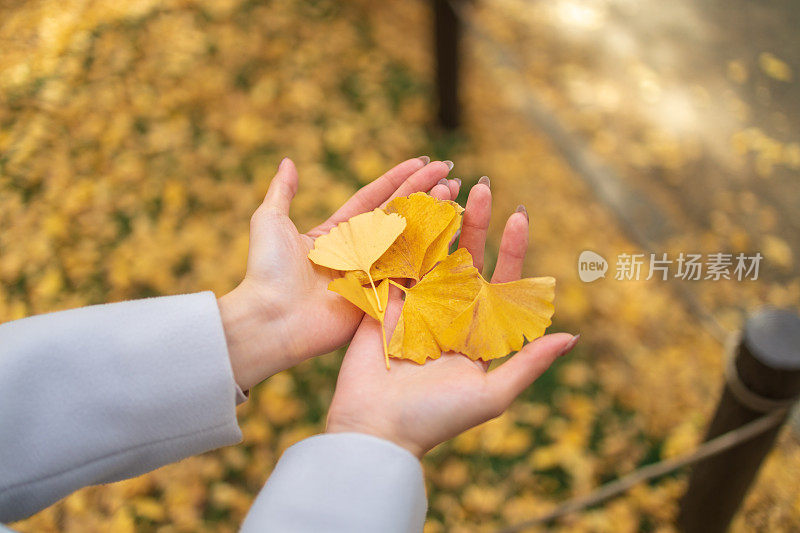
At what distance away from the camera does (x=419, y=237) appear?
4.11 ft

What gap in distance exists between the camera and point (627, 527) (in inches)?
70.9

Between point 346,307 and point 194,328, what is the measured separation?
0.33 meters

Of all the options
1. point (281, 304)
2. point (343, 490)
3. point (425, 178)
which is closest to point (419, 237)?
point (425, 178)

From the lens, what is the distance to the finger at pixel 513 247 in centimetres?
117

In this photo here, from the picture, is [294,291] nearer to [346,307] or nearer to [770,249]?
[346,307]

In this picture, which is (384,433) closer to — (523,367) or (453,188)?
(523,367)

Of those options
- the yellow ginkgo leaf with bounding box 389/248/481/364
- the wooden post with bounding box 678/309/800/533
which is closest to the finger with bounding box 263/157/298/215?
the yellow ginkgo leaf with bounding box 389/248/481/364

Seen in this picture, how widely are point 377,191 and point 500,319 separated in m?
0.45

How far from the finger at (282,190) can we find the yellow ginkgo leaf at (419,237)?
9.6 inches

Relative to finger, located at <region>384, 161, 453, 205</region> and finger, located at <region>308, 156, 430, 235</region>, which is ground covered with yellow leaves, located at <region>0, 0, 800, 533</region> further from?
finger, located at <region>384, 161, 453, 205</region>

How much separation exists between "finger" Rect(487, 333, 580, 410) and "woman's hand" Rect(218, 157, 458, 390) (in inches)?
14.4

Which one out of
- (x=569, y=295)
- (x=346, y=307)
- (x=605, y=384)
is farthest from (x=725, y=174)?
(x=346, y=307)

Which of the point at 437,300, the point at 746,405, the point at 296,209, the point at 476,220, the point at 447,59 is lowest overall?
the point at 296,209

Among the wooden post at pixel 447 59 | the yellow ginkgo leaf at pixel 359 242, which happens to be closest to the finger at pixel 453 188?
the yellow ginkgo leaf at pixel 359 242
